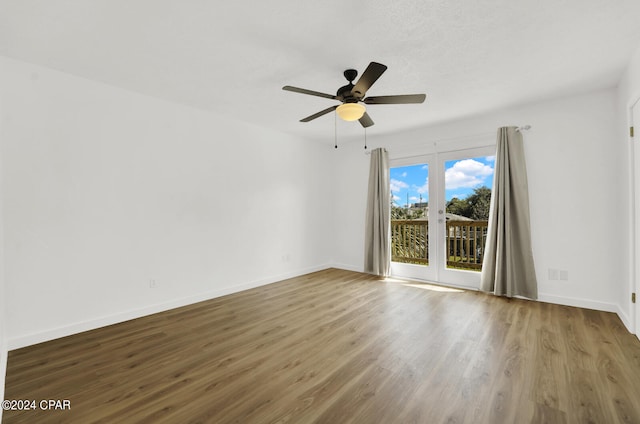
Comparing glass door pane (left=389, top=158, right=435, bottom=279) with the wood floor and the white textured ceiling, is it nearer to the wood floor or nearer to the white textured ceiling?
the wood floor

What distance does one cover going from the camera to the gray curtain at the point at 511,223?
359cm

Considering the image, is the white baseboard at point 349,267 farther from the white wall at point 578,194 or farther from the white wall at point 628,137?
the white wall at point 628,137

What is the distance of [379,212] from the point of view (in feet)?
16.3

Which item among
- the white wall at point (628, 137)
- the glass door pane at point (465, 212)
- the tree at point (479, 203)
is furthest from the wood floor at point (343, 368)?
the tree at point (479, 203)

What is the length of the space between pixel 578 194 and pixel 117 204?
17.5ft

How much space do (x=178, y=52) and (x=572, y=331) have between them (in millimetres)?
4439

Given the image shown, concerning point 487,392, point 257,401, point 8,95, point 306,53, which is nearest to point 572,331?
point 487,392

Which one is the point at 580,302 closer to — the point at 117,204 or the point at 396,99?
the point at 396,99

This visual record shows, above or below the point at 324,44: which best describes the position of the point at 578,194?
below

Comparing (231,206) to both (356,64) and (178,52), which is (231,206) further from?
(356,64)

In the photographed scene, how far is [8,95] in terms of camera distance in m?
2.45

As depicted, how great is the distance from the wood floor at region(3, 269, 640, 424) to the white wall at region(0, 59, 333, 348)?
1.28ft

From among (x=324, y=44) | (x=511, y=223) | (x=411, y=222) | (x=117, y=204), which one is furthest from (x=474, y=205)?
(x=117, y=204)

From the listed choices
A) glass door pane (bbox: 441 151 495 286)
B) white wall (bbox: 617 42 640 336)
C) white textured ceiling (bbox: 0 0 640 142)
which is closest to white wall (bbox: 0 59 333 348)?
white textured ceiling (bbox: 0 0 640 142)
